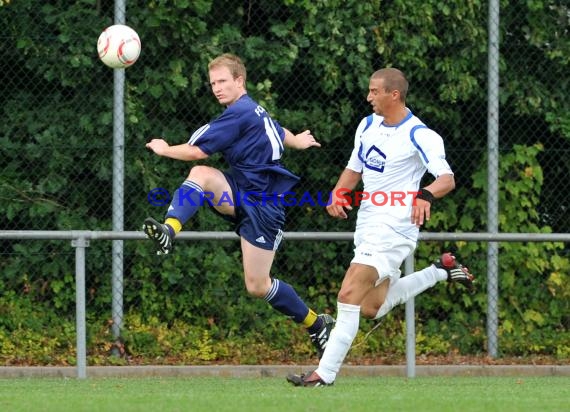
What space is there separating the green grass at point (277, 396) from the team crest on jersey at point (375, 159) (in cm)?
143

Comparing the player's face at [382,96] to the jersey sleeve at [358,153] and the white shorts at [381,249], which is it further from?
the white shorts at [381,249]

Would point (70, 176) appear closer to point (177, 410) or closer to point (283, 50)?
point (283, 50)

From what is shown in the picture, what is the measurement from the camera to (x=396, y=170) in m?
8.31

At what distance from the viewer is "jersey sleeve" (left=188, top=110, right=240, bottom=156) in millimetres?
8641

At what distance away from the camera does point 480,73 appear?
39.7ft

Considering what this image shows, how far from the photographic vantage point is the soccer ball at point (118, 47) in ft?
31.2

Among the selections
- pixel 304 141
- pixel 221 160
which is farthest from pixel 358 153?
pixel 221 160

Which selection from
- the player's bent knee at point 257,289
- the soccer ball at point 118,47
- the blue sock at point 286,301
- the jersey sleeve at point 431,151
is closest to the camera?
the jersey sleeve at point 431,151

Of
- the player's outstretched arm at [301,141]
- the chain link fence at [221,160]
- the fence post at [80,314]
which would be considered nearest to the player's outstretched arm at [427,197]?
the player's outstretched arm at [301,141]

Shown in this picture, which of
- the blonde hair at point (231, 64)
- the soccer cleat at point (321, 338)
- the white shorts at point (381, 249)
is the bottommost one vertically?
the soccer cleat at point (321, 338)

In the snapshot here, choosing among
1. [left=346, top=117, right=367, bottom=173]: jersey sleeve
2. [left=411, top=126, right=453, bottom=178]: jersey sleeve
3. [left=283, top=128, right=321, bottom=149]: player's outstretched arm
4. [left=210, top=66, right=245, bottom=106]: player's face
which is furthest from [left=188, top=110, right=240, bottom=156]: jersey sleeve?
[left=411, top=126, right=453, bottom=178]: jersey sleeve

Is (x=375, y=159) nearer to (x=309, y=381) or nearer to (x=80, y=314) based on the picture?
(x=309, y=381)

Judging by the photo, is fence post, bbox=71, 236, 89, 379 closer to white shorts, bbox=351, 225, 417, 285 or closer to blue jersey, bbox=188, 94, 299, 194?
blue jersey, bbox=188, 94, 299, 194

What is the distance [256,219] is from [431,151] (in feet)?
4.86
